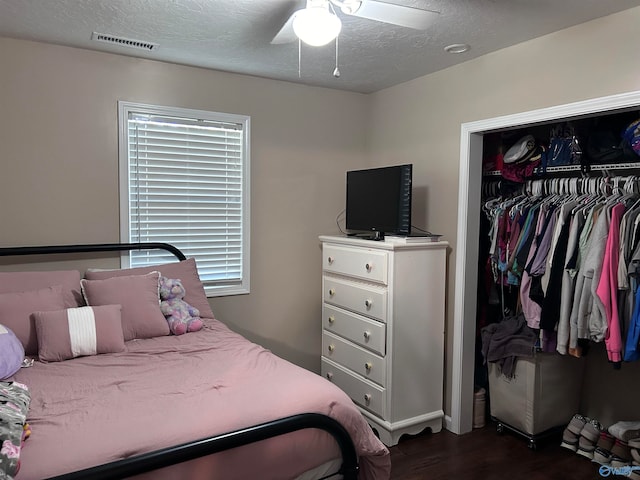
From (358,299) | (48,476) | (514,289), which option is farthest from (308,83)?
(48,476)

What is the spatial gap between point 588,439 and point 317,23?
2.85m

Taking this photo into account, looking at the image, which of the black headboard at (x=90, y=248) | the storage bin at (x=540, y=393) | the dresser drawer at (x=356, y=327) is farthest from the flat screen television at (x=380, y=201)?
the black headboard at (x=90, y=248)

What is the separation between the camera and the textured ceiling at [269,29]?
7.74ft

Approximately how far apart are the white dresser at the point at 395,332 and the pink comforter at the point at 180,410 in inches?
40.7

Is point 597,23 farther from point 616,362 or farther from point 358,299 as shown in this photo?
point 358,299

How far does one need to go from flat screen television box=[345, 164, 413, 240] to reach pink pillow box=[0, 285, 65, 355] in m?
2.03

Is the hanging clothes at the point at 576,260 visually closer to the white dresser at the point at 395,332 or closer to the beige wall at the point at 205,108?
the white dresser at the point at 395,332

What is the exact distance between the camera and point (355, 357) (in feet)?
11.3

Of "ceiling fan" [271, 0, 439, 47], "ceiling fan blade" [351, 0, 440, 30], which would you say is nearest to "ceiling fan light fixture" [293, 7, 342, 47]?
"ceiling fan" [271, 0, 439, 47]

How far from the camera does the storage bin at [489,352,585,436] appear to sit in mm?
3131

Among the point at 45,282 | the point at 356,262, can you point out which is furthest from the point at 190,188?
the point at 356,262

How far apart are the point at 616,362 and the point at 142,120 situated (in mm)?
3201

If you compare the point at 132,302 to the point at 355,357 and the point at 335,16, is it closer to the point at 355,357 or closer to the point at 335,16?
the point at 355,357

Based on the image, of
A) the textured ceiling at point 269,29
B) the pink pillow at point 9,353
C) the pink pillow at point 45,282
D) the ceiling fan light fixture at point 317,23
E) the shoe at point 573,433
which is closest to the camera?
the ceiling fan light fixture at point 317,23
